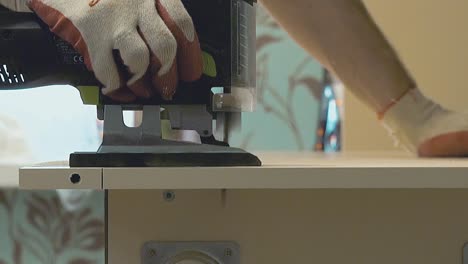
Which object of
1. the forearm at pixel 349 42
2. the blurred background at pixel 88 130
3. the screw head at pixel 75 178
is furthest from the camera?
the blurred background at pixel 88 130

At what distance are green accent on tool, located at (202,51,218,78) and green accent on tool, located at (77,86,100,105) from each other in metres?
0.10

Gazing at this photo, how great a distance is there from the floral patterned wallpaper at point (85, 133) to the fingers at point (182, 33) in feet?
3.32

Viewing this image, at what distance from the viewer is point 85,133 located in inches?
62.7

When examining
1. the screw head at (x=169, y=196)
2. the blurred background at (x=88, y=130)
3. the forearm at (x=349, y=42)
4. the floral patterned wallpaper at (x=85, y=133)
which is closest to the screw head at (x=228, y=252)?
the screw head at (x=169, y=196)

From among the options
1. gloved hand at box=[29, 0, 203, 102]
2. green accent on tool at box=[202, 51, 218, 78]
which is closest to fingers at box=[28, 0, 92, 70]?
gloved hand at box=[29, 0, 203, 102]

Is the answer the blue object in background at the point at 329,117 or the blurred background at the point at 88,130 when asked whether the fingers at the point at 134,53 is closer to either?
the blurred background at the point at 88,130

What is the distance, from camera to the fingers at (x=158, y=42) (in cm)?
60

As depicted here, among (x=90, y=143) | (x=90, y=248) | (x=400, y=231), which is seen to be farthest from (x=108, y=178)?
(x=90, y=248)

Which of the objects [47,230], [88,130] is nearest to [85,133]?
[88,130]

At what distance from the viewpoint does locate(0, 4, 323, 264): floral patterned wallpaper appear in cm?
163

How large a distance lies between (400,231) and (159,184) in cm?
27

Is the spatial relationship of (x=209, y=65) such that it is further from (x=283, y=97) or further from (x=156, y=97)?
(x=283, y=97)

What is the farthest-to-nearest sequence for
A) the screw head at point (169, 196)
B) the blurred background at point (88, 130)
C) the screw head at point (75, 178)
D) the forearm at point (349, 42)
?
the blurred background at point (88, 130) → the forearm at point (349, 42) → the screw head at point (169, 196) → the screw head at point (75, 178)

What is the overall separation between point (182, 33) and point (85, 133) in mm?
1029
